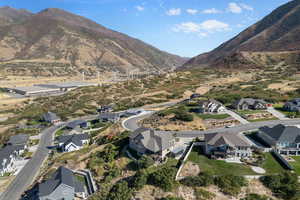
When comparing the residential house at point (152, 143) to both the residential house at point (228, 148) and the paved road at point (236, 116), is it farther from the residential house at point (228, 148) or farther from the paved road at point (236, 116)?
the paved road at point (236, 116)

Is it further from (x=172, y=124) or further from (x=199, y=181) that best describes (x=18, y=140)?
(x=199, y=181)

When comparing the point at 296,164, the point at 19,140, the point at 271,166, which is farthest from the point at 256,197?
the point at 19,140

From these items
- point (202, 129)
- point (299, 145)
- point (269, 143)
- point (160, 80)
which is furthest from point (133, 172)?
point (160, 80)

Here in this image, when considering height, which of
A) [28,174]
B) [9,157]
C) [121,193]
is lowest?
[28,174]

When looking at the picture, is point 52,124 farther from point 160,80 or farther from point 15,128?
point 160,80

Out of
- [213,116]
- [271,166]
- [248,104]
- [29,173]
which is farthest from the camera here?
[248,104]

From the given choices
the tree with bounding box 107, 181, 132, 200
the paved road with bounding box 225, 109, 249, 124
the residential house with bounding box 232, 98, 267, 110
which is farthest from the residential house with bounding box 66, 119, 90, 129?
the residential house with bounding box 232, 98, 267, 110
